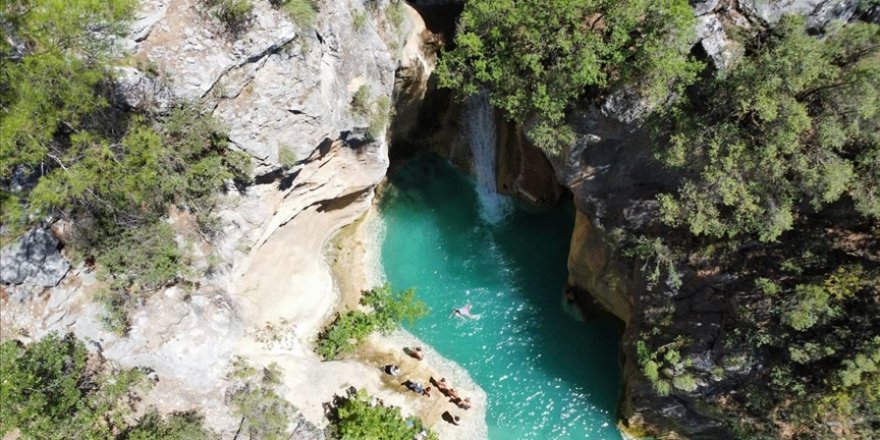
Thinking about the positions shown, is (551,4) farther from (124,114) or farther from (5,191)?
(5,191)

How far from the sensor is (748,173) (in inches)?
507

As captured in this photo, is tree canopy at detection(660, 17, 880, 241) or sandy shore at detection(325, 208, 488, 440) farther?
sandy shore at detection(325, 208, 488, 440)

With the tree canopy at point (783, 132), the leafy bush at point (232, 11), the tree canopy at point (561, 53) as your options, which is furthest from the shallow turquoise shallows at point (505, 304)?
the leafy bush at point (232, 11)

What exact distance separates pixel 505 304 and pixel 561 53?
29.8 ft

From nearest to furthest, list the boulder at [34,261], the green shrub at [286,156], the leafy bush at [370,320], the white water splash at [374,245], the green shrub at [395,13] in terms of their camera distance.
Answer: the boulder at [34,261] < the green shrub at [286,156] < the green shrub at [395,13] < the leafy bush at [370,320] < the white water splash at [374,245]

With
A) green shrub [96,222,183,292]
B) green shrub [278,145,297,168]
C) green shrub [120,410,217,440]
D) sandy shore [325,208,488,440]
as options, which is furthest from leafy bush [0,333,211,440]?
green shrub [278,145,297,168]

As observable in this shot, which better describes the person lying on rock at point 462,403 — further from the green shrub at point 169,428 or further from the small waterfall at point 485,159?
the green shrub at point 169,428

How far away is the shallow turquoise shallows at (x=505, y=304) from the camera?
17062 mm

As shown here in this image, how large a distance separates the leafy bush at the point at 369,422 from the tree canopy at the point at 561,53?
377 inches

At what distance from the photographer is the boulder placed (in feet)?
36.8

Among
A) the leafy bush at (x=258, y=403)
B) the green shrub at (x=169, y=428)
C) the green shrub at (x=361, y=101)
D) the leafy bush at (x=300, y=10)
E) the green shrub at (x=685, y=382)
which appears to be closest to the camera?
the green shrub at (x=169, y=428)

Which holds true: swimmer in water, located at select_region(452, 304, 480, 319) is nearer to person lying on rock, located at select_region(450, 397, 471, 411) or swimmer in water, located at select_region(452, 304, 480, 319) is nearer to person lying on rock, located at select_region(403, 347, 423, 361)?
person lying on rock, located at select_region(403, 347, 423, 361)

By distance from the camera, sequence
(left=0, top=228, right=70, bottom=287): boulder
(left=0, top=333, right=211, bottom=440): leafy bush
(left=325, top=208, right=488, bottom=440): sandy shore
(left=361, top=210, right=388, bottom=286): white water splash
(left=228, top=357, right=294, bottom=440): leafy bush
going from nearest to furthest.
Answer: (left=0, top=333, right=211, bottom=440): leafy bush → (left=0, top=228, right=70, bottom=287): boulder → (left=228, top=357, right=294, bottom=440): leafy bush → (left=325, top=208, right=488, bottom=440): sandy shore → (left=361, top=210, right=388, bottom=286): white water splash

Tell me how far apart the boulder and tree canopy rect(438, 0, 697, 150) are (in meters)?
11.1
